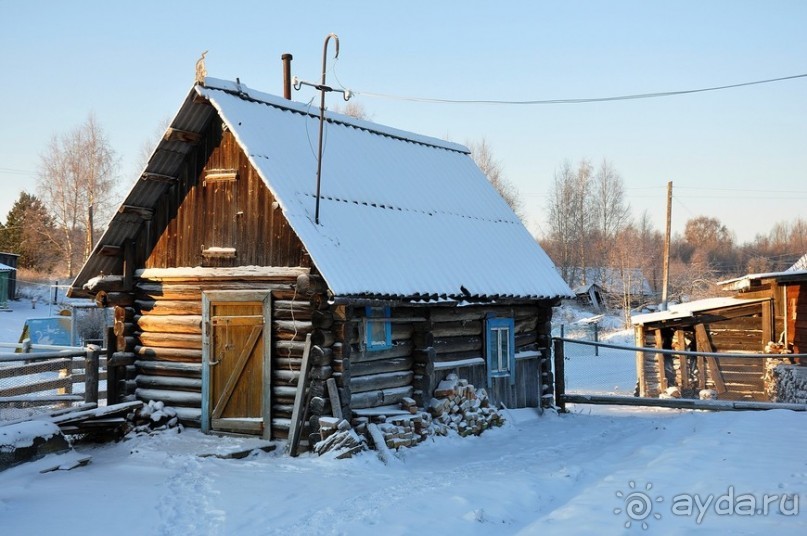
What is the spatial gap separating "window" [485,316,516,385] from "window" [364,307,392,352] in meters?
Result: 3.04

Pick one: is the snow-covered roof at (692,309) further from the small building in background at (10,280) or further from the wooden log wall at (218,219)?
the small building in background at (10,280)

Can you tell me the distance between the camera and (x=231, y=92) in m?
13.1

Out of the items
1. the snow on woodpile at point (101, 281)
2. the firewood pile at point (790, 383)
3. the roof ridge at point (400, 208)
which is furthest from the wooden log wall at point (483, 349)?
the firewood pile at point (790, 383)

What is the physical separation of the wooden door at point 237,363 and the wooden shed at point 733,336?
1368 centimetres

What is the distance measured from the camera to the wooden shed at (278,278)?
1159 centimetres

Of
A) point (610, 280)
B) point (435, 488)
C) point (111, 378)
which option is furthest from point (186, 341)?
point (610, 280)

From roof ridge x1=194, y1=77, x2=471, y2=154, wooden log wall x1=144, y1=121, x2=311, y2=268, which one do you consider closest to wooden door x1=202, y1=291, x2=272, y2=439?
wooden log wall x1=144, y1=121, x2=311, y2=268

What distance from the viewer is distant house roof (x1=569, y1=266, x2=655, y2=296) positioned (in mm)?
59000

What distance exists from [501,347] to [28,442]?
8.75 metres

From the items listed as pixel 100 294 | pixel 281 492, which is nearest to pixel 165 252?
pixel 100 294

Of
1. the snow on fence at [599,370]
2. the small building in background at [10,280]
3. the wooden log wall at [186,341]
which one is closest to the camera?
the wooden log wall at [186,341]

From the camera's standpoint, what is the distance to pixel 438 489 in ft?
30.0

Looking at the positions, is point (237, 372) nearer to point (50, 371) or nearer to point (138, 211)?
point (138, 211)

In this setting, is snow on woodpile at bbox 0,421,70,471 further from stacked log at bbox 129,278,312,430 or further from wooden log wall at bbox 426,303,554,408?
wooden log wall at bbox 426,303,554,408
